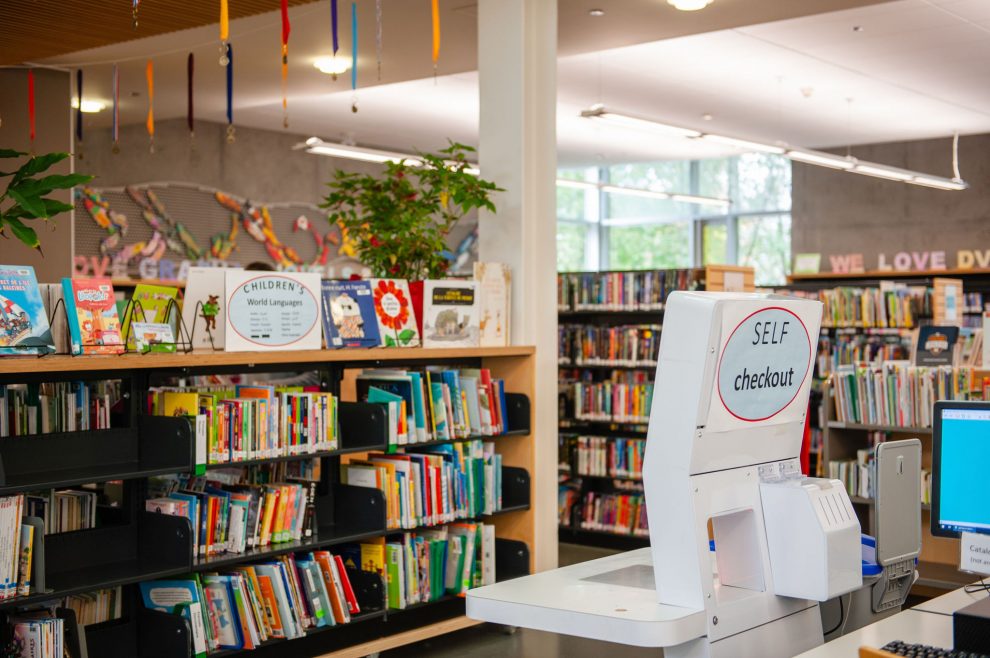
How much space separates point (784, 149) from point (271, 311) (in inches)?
248

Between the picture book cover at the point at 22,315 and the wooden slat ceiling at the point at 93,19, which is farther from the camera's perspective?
the wooden slat ceiling at the point at 93,19

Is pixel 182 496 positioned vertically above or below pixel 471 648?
above

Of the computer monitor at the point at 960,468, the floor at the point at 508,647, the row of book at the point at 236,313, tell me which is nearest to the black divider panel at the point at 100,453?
the row of book at the point at 236,313

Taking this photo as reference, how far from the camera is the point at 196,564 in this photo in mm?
3857

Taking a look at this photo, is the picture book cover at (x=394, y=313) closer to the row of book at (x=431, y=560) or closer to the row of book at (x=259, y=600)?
the row of book at (x=431, y=560)

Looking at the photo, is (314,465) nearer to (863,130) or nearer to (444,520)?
(444,520)

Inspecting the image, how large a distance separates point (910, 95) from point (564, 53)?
15.1ft

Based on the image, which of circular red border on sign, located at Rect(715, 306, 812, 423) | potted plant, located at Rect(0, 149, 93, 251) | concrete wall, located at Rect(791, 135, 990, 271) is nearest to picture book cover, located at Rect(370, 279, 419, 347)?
potted plant, located at Rect(0, 149, 93, 251)

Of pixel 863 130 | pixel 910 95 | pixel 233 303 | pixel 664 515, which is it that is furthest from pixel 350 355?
pixel 863 130

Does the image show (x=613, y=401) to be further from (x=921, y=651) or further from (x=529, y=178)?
(x=921, y=651)

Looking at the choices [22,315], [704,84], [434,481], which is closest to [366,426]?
[434,481]

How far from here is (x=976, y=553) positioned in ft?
8.75

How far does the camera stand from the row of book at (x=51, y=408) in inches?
145

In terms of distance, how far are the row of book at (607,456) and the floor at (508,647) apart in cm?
236
